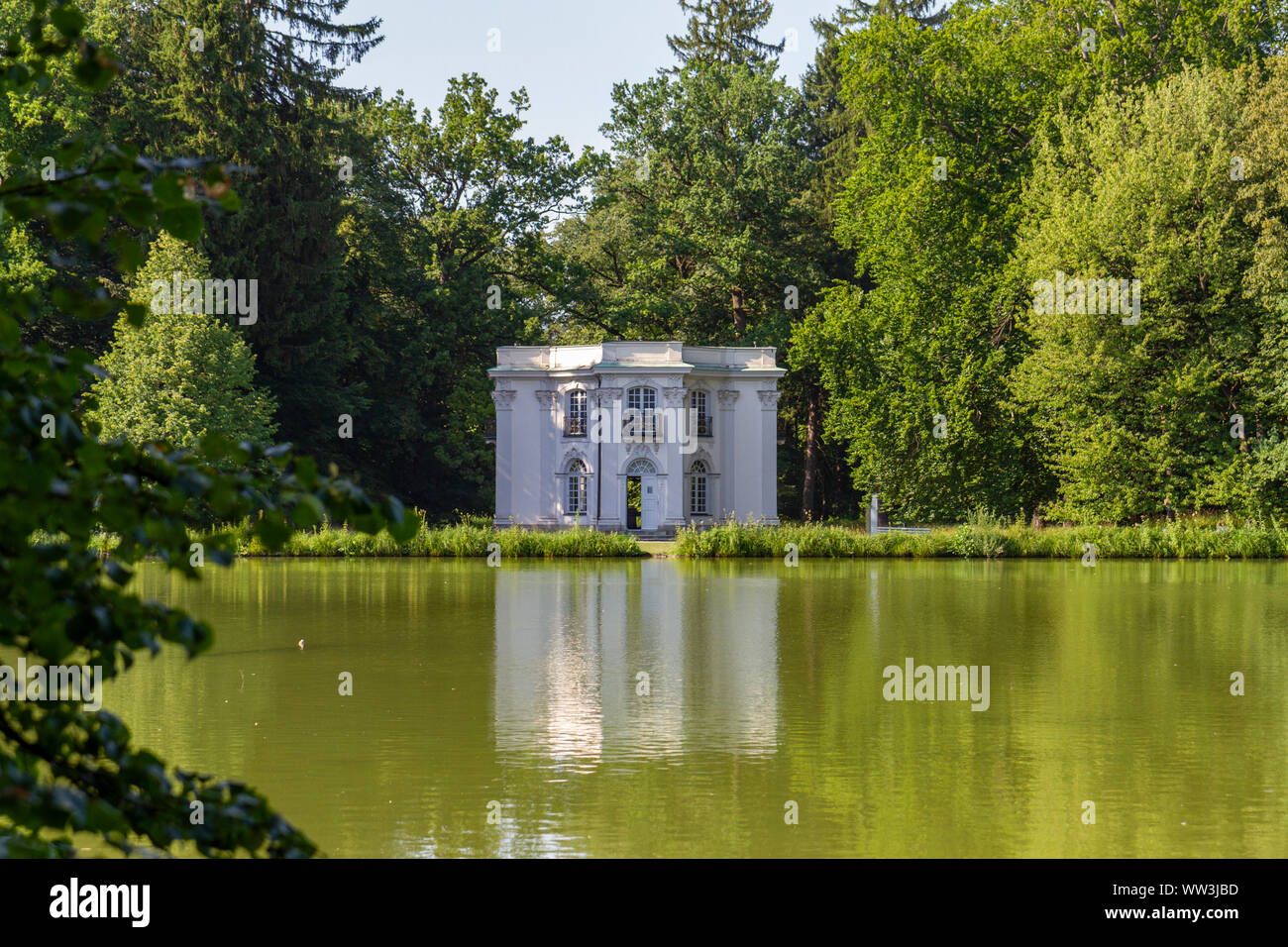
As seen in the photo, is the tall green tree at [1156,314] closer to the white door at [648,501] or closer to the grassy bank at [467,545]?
the white door at [648,501]

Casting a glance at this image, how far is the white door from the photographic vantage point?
4842 cm

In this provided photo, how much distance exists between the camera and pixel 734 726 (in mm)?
11805

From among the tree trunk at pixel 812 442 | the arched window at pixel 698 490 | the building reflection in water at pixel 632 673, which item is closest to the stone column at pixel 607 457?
the arched window at pixel 698 490

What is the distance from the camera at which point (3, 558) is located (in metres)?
2.76

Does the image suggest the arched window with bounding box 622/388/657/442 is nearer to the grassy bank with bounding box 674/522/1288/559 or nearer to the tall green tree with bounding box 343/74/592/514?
the tall green tree with bounding box 343/74/592/514

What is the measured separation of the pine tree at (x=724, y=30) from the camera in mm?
65062

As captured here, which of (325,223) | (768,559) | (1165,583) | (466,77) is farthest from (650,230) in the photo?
(1165,583)

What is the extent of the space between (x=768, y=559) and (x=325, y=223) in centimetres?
2262

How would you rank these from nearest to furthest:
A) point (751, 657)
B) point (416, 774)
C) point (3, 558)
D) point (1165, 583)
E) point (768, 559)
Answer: point (3, 558) < point (416, 774) < point (751, 657) < point (1165, 583) < point (768, 559)

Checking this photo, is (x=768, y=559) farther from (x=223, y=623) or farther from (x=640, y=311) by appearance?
(x=640, y=311)

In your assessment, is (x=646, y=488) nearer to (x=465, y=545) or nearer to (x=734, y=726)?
(x=465, y=545)

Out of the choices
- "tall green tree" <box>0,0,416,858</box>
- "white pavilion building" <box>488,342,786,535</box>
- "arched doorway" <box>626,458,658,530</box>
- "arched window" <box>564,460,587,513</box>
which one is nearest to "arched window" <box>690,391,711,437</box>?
"white pavilion building" <box>488,342,786,535</box>

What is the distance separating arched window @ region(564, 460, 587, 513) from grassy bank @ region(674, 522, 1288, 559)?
13469 mm
